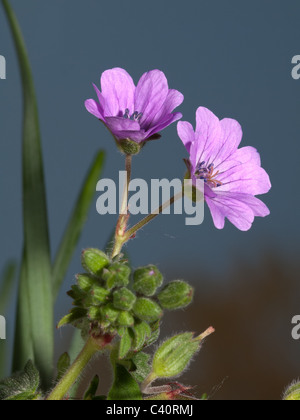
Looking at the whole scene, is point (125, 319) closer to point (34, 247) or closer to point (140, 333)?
point (140, 333)

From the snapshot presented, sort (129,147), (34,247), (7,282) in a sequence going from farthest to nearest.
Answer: (7,282)
(34,247)
(129,147)

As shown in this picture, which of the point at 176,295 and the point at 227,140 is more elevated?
the point at 227,140

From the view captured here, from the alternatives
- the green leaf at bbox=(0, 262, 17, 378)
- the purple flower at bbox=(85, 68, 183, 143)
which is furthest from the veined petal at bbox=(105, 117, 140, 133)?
the green leaf at bbox=(0, 262, 17, 378)

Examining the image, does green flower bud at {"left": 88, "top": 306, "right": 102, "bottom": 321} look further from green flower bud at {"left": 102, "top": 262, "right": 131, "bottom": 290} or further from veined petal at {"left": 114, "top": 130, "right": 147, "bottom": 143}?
veined petal at {"left": 114, "top": 130, "right": 147, "bottom": 143}

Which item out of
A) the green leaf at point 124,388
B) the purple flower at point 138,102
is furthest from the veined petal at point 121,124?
the green leaf at point 124,388

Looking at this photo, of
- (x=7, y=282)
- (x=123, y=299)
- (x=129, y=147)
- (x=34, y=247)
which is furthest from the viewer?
(x=7, y=282)

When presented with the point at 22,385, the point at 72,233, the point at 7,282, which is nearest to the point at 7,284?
the point at 7,282
